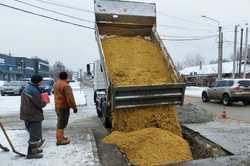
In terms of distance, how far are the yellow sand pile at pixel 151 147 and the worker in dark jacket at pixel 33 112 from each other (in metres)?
2.07

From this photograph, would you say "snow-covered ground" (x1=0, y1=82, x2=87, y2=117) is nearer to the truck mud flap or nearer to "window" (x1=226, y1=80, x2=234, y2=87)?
"window" (x1=226, y1=80, x2=234, y2=87)

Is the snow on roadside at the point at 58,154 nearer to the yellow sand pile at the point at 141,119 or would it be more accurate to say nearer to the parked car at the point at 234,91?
the yellow sand pile at the point at 141,119

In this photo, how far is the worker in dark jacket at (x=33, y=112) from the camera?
7.77 m

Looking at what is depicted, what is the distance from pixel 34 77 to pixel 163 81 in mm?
3470

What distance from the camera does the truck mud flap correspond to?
8.81 m

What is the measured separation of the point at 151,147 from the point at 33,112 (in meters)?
2.74

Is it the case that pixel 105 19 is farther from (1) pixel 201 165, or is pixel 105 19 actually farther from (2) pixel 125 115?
(1) pixel 201 165

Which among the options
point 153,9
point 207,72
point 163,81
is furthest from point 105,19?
point 207,72

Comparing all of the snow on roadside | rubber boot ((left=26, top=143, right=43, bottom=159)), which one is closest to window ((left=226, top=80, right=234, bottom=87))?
the snow on roadside

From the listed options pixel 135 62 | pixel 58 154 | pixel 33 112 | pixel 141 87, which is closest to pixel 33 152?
pixel 58 154

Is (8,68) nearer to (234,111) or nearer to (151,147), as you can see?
(234,111)

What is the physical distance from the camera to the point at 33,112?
779 centimetres

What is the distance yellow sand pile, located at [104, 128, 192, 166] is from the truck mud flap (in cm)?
71

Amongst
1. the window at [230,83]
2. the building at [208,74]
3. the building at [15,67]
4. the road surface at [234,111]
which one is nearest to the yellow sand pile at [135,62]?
the road surface at [234,111]
